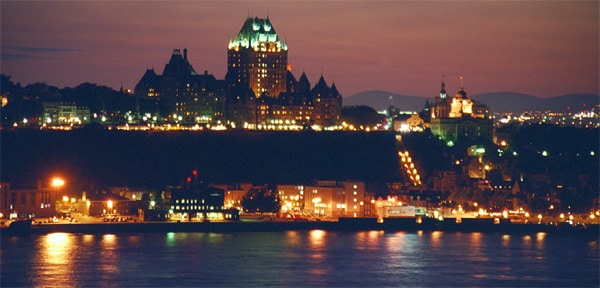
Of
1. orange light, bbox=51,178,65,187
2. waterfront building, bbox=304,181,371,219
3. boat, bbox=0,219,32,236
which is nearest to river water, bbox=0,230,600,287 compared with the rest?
boat, bbox=0,219,32,236

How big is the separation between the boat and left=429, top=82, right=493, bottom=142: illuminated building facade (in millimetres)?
22988

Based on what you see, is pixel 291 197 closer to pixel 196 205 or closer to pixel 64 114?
pixel 196 205

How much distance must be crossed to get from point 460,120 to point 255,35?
10.2m

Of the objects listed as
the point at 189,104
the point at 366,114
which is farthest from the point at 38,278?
the point at 366,114

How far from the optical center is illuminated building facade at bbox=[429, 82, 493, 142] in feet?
226

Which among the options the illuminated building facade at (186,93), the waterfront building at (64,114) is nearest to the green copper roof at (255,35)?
the illuminated building facade at (186,93)

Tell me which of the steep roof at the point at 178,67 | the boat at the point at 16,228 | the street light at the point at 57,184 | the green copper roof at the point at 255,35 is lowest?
the boat at the point at 16,228

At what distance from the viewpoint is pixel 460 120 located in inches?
2721

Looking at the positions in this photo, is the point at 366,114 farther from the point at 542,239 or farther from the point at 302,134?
the point at 542,239

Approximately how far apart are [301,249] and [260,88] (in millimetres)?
29325

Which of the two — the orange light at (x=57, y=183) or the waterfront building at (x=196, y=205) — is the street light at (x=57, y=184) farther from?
the waterfront building at (x=196, y=205)

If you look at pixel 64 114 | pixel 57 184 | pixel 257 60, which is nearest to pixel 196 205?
pixel 57 184

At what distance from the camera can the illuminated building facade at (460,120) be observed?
68.8 m

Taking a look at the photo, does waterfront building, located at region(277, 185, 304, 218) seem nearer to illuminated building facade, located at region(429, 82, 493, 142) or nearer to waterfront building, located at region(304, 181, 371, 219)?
waterfront building, located at region(304, 181, 371, 219)
